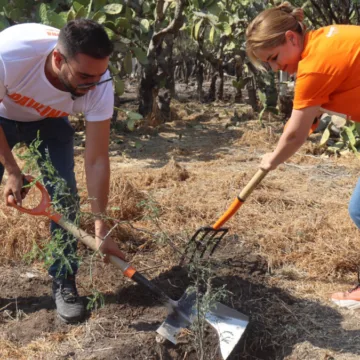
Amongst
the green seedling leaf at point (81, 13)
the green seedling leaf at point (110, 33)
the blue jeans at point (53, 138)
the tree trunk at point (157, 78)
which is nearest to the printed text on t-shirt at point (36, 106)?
the blue jeans at point (53, 138)

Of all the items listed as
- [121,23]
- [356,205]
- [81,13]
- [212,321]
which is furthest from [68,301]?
[121,23]

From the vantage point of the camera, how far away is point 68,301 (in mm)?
3115

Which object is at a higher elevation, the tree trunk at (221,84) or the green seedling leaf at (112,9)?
the green seedling leaf at (112,9)

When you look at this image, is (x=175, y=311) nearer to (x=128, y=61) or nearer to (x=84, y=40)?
(x=84, y=40)

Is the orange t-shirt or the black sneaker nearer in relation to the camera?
the orange t-shirt

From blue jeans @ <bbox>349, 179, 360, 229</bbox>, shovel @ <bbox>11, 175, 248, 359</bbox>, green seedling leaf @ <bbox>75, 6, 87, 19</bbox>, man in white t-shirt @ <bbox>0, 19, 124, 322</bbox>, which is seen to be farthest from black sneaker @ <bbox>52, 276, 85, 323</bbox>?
green seedling leaf @ <bbox>75, 6, 87, 19</bbox>

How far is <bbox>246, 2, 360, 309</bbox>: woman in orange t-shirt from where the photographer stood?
2549 millimetres

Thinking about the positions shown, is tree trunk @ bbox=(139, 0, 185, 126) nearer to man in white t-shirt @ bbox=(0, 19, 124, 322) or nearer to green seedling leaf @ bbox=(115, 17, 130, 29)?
green seedling leaf @ bbox=(115, 17, 130, 29)

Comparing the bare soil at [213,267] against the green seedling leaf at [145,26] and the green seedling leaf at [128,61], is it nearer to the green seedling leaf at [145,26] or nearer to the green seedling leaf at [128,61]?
the green seedling leaf at [128,61]

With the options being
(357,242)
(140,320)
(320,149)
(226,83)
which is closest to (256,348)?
(140,320)

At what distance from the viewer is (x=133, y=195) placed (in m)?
4.54

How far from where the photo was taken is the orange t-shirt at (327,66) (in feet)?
8.33

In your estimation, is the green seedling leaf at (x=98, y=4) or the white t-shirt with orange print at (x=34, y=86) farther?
the green seedling leaf at (x=98, y=4)

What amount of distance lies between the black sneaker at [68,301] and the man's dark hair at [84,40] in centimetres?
133
